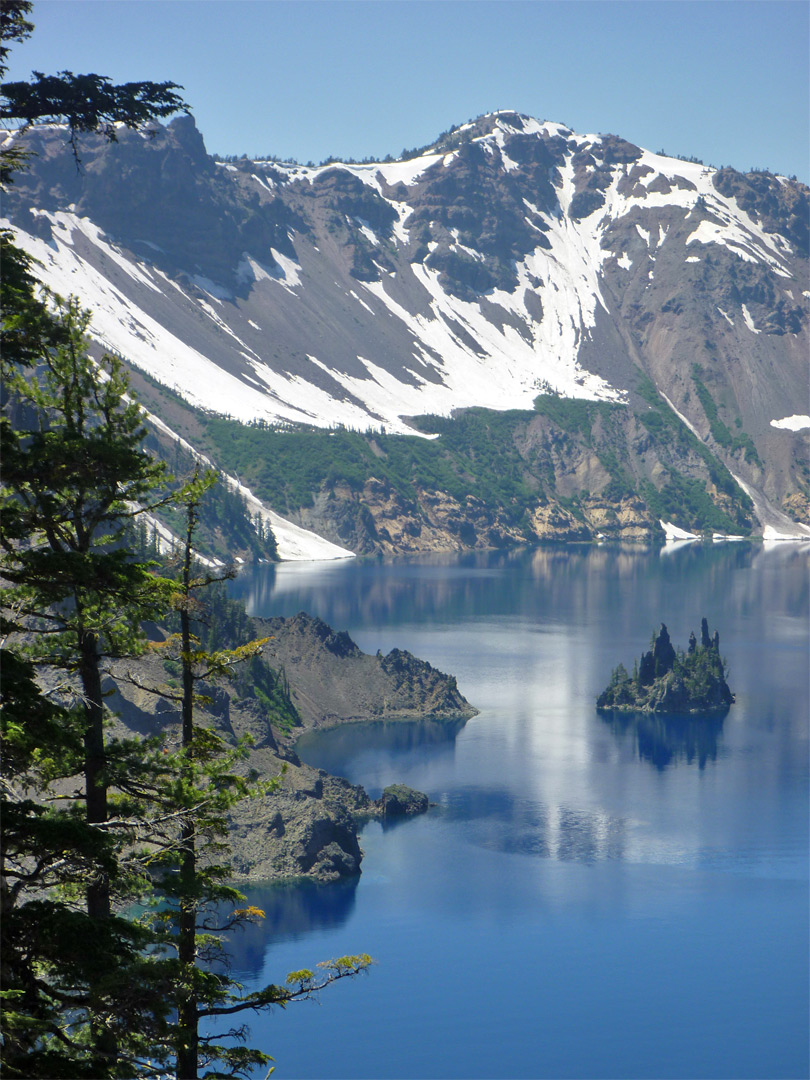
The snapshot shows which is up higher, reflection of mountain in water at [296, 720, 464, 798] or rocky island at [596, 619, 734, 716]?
rocky island at [596, 619, 734, 716]

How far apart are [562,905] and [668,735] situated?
→ 46832 millimetres

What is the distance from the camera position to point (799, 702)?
121250 millimetres

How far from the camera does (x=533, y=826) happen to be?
8194 cm

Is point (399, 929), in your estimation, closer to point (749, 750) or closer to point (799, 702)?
point (749, 750)

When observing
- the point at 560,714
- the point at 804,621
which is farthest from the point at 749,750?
the point at 804,621

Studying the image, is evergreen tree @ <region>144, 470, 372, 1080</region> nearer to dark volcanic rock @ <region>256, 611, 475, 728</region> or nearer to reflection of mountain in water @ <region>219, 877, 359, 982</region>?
reflection of mountain in water @ <region>219, 877, 359, 982</region>

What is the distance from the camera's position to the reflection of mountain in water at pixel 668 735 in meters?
103

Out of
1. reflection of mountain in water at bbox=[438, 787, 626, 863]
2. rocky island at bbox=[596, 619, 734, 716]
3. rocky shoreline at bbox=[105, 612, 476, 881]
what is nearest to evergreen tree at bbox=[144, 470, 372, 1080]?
rocky shoreline at bbox=[105, 612, 476, 881]

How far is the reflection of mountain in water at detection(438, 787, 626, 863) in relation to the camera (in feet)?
253

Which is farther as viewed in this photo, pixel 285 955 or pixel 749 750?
pixel 749 750

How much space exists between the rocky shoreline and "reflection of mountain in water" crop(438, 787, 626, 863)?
4232 mm

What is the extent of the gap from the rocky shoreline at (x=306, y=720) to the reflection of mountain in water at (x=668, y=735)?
15.3m

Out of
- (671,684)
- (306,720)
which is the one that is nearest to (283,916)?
(306,720)

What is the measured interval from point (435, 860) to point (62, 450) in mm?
62030
